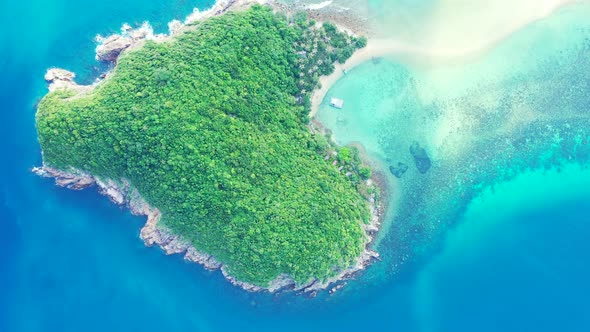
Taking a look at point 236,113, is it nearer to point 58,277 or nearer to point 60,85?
point 60,85

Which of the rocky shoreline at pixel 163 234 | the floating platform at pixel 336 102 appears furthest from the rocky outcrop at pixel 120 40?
the floating platform at pixel 336 102

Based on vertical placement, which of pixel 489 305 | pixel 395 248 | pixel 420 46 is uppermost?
pixel 420 46

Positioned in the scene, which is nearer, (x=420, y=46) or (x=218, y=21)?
(x=218, y=21)

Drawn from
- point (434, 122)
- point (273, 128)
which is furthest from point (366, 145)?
point (273, 128)

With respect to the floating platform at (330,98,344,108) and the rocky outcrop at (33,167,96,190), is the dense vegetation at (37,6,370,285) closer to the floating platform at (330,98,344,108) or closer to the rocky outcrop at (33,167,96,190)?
the rocky outcrop at (33,167,96,190)

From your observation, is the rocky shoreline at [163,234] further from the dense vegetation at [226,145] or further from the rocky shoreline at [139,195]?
the dense vegetation at [226,145]

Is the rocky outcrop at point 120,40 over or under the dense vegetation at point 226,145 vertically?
over
